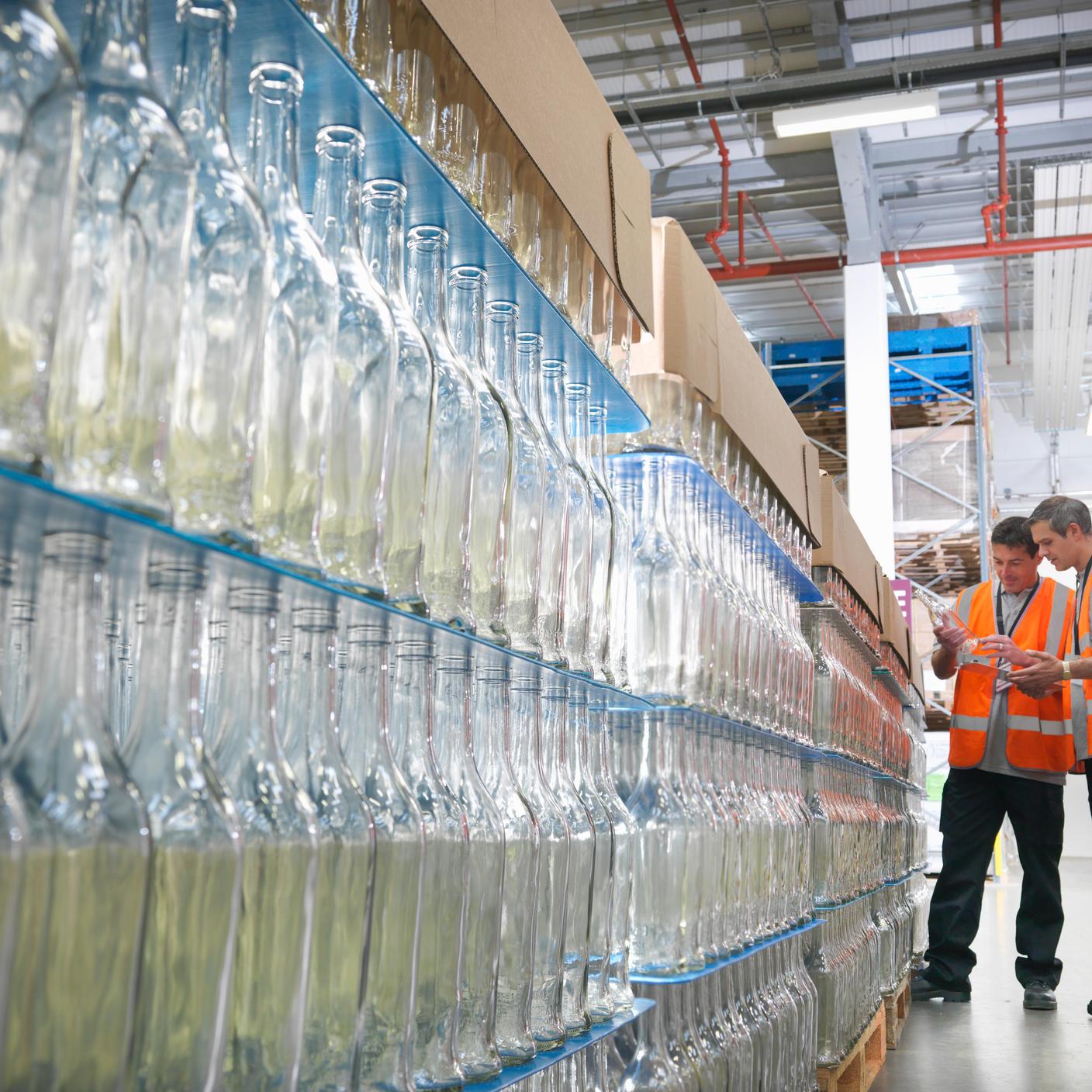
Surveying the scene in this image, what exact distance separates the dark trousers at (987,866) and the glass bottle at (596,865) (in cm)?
404

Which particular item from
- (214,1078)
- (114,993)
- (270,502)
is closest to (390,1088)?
(214,1078)

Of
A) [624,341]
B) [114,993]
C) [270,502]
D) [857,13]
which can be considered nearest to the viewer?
[114,993]

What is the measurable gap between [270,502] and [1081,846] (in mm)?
16783

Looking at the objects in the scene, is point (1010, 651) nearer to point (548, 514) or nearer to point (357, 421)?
point (548, 514)

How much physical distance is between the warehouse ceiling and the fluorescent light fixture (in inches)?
25.0

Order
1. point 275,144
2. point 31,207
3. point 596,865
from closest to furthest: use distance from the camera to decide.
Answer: point 31,207 < point 275,144 < point 596,865

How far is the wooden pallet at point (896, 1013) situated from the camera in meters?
4.58

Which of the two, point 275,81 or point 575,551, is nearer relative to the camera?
point 275,81

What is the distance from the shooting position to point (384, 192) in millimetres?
1253

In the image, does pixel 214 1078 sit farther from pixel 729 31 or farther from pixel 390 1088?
pixel 729 31

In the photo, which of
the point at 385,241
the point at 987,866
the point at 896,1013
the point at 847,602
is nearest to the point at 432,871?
the point at 385,241

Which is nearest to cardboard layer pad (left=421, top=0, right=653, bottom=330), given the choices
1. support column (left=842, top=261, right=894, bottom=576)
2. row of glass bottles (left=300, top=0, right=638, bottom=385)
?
row of glass bottles (left=300, top=0, right=638, bottom=385)

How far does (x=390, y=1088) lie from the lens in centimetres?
105

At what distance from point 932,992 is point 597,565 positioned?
4.65m
